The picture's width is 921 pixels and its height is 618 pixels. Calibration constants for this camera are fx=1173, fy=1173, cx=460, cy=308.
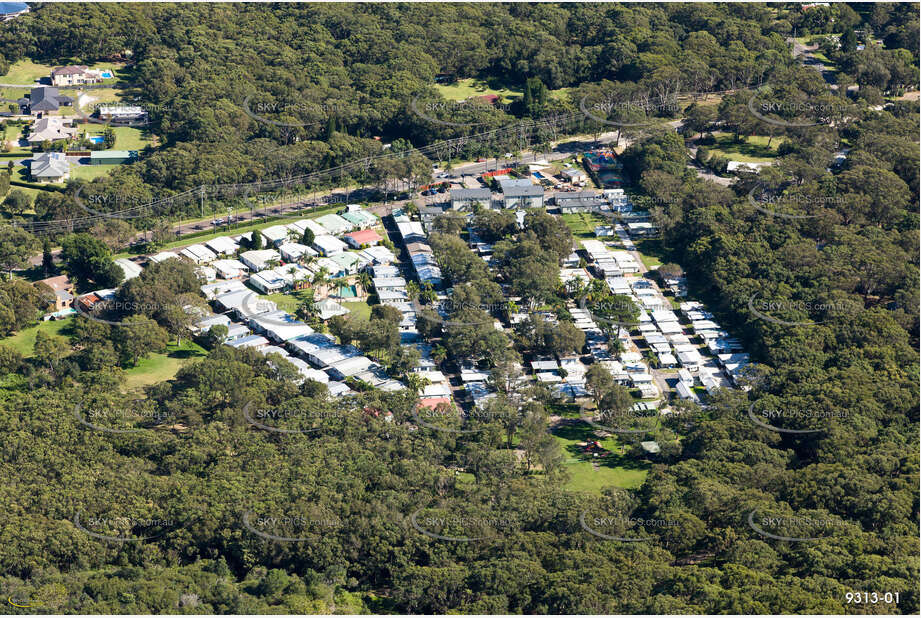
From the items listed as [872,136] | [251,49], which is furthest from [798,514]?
[251,49]

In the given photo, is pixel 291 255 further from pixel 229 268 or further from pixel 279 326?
pixel 279 326

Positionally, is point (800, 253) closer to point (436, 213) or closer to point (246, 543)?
point (436, 213)

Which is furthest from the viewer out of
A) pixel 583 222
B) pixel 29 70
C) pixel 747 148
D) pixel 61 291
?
pixel 29 70

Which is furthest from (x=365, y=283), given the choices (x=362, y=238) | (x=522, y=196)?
(x=522, y=196)

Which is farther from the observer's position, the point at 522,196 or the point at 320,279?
the point at 522,196

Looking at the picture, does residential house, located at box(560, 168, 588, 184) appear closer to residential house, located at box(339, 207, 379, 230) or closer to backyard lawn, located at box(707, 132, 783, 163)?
backyard lawn, located at box(707, 132, 783, 163)

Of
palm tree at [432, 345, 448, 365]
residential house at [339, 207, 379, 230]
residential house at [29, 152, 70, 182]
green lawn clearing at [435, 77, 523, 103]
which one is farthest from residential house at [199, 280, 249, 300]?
green lawn clearing at [435, 77, 523, 103]
